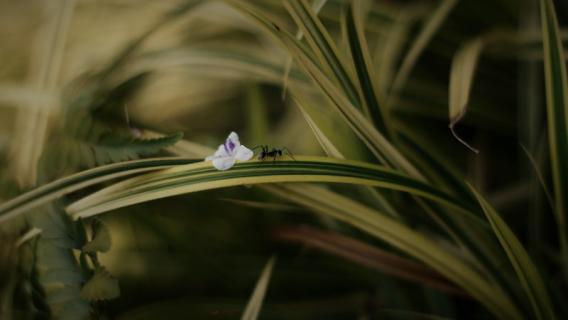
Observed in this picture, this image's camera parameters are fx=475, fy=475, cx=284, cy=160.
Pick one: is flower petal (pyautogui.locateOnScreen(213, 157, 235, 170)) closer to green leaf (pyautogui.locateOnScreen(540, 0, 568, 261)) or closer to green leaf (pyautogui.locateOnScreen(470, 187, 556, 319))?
green leaf (pyautogui.locateOnScreen(470, 187, 556, 319))

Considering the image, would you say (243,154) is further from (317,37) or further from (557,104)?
(557,104)

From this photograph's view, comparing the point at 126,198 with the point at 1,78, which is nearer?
the point at 126,198

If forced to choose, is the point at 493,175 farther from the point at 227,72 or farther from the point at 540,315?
the point at 227,72

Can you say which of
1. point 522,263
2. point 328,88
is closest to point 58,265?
point 328,88

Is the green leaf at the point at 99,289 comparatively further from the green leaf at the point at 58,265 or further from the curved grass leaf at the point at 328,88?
the curved grass leaf at the point at 328,88

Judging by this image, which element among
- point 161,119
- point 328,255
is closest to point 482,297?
point 328,255

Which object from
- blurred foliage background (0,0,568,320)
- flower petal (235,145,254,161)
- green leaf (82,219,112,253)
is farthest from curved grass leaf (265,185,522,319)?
green leaf (82,219,112,253)
